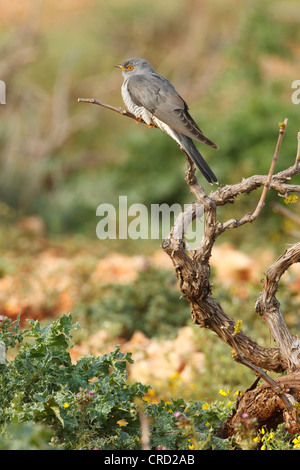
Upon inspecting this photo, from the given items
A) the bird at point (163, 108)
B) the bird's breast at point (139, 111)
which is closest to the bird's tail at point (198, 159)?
the bird at point (163, 108)

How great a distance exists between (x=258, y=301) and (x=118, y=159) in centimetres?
687

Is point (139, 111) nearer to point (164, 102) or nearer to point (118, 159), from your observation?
point (164, 102)

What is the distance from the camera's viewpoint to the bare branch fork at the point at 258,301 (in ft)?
8.06

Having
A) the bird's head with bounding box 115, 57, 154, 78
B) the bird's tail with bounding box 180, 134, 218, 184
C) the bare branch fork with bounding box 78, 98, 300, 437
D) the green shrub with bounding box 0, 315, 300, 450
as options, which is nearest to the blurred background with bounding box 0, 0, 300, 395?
the green shrub with bounding box 0, 315, 300, 450

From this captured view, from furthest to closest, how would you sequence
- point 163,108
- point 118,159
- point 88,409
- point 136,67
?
point 118,159 → point 136,67 → point 163,108 → point 88,409

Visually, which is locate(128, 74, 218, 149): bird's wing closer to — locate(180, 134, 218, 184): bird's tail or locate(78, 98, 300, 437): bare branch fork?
locate(180, 134, 218, 184): bird's tail

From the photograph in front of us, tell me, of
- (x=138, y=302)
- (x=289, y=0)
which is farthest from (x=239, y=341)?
(x=289, y=0)

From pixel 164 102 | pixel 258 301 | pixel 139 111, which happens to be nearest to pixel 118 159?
pixel 139 111

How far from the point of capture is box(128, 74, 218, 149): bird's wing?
283 cm

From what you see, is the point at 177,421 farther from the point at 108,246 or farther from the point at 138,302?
the point at 108,246

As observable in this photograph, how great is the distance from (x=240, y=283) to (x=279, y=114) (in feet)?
8.92

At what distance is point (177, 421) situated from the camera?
8.33ft

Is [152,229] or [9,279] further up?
[152,229]

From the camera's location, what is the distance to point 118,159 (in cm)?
927
